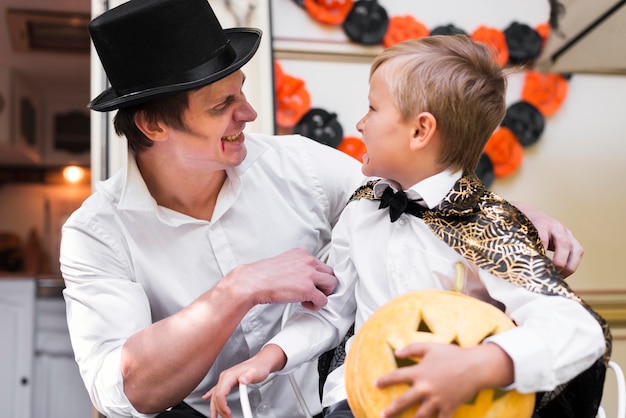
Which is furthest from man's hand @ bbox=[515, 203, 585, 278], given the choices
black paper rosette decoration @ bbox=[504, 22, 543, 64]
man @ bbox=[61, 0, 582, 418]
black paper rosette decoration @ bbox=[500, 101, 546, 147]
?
black paper rosette decoration @ bbox=[504, 22, 543, 64]

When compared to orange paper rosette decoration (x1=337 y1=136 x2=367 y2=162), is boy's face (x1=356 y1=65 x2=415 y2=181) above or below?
above

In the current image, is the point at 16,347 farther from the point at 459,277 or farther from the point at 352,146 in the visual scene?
the point at 459,277

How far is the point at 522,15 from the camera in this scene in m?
2.88

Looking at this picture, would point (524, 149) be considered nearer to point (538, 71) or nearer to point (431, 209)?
point (538, 71)

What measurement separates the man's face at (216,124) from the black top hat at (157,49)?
40 mm

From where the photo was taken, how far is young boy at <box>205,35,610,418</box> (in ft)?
3.35

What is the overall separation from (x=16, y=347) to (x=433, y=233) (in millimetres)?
2448

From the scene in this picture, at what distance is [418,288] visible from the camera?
116 cm

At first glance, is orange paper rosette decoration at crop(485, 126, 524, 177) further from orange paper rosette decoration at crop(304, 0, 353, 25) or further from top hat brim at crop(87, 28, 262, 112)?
top hat brim at crop(87, 28, 262, 112)

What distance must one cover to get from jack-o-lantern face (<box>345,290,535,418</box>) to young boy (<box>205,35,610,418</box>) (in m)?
0.08

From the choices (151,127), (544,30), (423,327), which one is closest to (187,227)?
(151,127)

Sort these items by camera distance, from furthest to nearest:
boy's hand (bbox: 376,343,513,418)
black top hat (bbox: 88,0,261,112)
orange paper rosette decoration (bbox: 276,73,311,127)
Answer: orange paper rosette decoration (bbox: 276,73,311,127), black top hat (bbox: 88,0,261,112), boy's hand (bbox: 376,343,513,418)

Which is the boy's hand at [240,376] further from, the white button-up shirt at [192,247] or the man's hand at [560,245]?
the man's hand at [560,245]

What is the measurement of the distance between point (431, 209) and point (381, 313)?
271 millimetres
